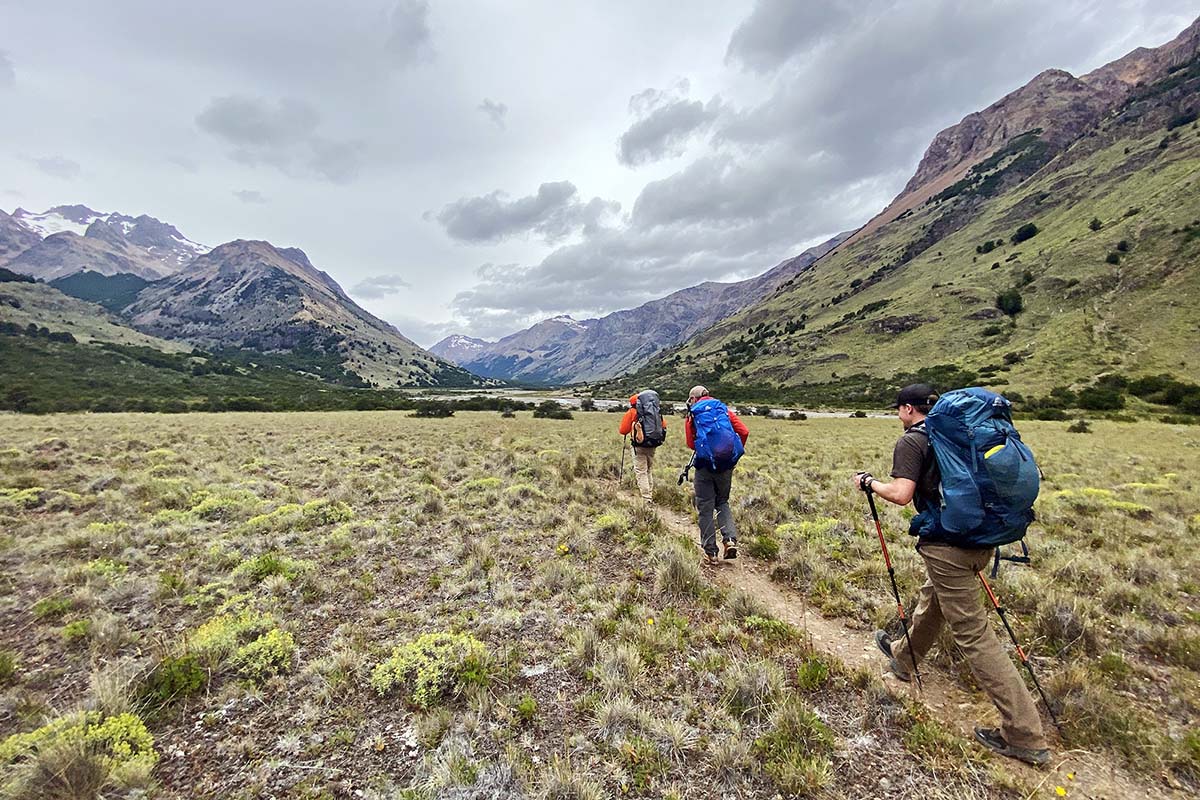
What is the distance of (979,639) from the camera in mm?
4320

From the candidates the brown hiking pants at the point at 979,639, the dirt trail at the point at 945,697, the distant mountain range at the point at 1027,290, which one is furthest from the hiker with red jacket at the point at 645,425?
the distant mountain range at the point at 1027,290

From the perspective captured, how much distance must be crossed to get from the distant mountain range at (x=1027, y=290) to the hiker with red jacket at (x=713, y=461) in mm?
57951

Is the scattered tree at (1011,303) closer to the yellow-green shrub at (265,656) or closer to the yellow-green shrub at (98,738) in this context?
the yellow-green shrub at (265,656)

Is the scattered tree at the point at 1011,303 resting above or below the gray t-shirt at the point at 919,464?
above

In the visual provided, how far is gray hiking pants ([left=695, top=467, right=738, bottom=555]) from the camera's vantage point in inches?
341

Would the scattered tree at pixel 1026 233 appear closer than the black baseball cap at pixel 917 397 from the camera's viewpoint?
No

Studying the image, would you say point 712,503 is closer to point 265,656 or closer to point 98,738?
point 265,656

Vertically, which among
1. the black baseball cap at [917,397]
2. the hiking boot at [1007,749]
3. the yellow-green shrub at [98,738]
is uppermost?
the black baseball cap at [917,397]

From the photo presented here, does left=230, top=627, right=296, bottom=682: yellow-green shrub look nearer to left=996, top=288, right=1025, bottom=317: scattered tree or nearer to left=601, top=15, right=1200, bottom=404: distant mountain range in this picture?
left=601, top=15, right=1200, bottom=404: distant mountain range

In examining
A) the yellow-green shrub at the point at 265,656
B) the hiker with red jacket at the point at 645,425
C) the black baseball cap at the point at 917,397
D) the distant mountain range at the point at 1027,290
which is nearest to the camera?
the black baseball cap at the point at 917,397

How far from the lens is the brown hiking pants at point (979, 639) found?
13.2 feet

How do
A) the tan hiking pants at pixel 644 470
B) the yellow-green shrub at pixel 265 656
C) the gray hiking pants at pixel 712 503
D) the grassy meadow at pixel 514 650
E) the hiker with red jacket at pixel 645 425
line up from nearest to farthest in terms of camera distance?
the grassy meadow at pixel 514 650 < the yellow-green shrub at pixel 265 656 < the gray hiking pants at pixel 712 503 < the hiker with red jacket at pixel 645 425 < the tan hiking pants at pixel 644 470

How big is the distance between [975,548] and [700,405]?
4966mm

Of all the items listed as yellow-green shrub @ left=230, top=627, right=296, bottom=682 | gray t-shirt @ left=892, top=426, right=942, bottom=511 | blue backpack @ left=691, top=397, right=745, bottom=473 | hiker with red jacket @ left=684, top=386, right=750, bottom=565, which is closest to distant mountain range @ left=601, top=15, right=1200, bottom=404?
hiker with red jacket @ left=684, top=386, right=750, bottom=565
